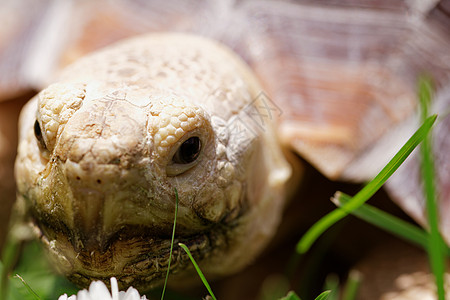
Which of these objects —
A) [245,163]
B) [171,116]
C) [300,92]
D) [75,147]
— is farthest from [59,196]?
[300,92]

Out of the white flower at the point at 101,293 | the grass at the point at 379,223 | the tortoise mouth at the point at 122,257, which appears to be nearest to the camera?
the white flower at the point at 101,293

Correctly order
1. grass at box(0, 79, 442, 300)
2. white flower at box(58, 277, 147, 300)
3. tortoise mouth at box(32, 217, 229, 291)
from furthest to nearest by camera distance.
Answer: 1. grass at box(0, 79, 442, 300)
2. tortoise mouth at box(32, 217, 229, 291)
3. white flower at box(58, 277, 147, 300)

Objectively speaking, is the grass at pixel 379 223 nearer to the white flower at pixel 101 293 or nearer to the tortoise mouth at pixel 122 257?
the tortoise mouth at pixel 122 257

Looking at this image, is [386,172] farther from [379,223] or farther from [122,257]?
[122,257]

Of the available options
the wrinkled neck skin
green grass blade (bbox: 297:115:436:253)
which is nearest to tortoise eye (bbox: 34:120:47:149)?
the wrinkled neck skin

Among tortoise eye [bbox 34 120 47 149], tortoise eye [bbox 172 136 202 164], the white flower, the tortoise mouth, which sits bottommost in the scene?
the tortoise mouth

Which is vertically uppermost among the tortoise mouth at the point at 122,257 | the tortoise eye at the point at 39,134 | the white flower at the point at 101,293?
the tortoise eye at the point at 39,134

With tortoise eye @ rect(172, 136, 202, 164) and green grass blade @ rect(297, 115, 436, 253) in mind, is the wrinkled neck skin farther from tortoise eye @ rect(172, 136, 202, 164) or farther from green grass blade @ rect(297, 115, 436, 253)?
green grass blade @ rect(297, 115, 436, 253)

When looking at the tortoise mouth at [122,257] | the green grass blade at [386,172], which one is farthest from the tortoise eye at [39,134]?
the green grass blade at [386,172]

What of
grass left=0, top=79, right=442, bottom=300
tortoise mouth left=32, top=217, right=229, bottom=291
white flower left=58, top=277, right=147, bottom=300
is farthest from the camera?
grass left=0, top=79, right=442, bottom=300
